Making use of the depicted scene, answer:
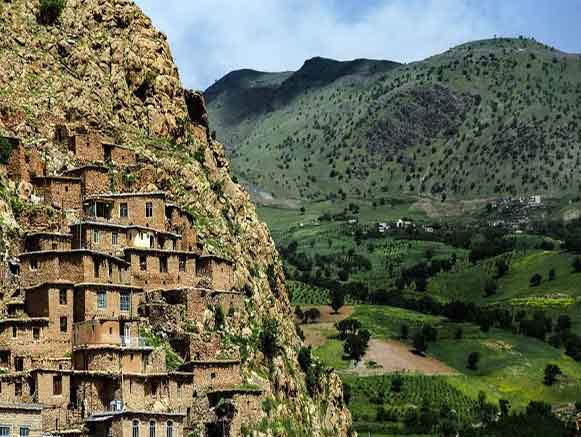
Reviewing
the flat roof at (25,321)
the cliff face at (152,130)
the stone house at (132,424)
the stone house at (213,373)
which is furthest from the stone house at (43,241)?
the stone house at (132,424)

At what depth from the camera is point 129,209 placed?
Result: 316 ft

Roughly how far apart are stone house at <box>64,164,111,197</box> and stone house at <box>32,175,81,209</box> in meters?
1.44

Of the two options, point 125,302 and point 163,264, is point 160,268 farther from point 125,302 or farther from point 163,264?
point 125,302

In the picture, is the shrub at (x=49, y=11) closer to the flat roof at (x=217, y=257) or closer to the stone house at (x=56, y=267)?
the flat roof at (x=217, y=257)

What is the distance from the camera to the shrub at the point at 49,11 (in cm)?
11162

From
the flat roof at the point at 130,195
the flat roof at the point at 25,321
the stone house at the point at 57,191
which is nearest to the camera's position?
the flat roof at the point at 25,321

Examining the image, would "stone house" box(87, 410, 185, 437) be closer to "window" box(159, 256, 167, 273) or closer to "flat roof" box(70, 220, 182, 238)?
"window" box(159, 256, 167, 273)

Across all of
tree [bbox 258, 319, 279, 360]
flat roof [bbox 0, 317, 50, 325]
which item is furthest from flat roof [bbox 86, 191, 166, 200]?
flat roof [bbox 0, 317, 50, 325]

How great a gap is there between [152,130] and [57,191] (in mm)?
20755

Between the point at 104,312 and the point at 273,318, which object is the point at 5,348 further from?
the point at 273,318

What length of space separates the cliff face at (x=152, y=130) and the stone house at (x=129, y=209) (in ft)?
12.9

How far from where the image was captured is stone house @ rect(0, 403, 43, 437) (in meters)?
73.4

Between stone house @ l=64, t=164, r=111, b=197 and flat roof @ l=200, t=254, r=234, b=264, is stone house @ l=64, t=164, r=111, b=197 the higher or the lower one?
the higher one

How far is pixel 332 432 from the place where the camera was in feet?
390
